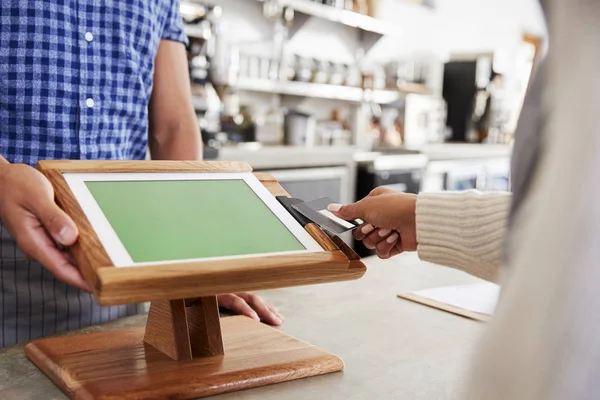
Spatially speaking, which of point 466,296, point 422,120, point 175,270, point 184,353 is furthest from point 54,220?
point 422,120

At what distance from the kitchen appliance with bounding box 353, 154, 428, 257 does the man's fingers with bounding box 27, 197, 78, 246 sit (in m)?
3.20

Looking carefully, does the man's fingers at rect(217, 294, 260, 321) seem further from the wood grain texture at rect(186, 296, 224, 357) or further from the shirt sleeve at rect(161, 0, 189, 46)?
the shirt sleeve at rect(161, 0, 189, 46)

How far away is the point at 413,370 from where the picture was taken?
0.90 meters

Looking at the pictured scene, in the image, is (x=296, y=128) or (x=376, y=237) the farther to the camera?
(x=296, y=128)

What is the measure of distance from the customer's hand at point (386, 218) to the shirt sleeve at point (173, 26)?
2.09 feet

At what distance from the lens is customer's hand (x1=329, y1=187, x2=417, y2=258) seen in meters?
1.07

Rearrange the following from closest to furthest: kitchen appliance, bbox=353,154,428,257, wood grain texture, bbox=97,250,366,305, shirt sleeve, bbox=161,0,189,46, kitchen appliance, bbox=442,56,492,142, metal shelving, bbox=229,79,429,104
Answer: wood grain texture, bbox=97,250,366,305 < shirt sleeve, bbox=161,0,189,46 < kitchen appliance, bbox=353,154,428,257 < metal shelving, bbox=229,79,429,104 < kitchen appliance, bbox=442,56,492,142

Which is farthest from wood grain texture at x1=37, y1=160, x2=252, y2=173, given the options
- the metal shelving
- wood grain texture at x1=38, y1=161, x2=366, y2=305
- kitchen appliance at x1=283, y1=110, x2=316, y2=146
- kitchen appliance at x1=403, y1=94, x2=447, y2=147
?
kitchen appliance at x1=403, y1=94, x2=447, y2=147

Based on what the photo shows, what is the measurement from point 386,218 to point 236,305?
0.29 meters

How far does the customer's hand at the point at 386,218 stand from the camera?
3.50 ft

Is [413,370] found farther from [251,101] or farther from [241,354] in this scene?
[251,101]

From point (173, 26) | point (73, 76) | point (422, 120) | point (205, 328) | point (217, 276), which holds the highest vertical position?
point (173, 26)

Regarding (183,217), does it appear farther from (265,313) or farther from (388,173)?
(388,173)

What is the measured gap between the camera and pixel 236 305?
1109 millimetres
